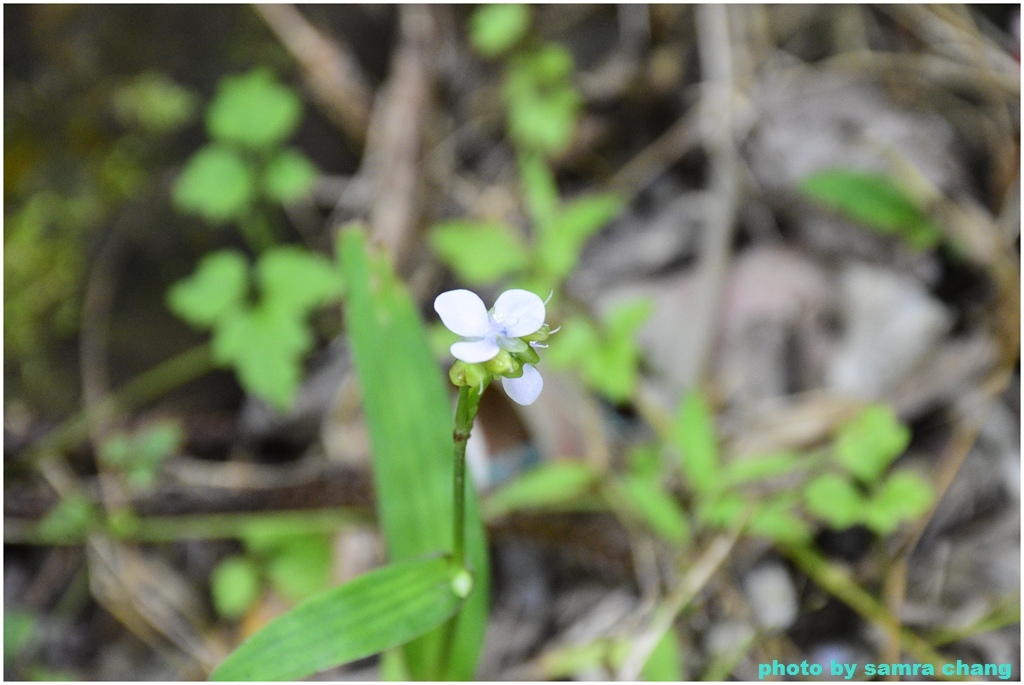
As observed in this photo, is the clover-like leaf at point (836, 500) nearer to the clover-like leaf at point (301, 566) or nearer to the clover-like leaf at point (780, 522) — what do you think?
the clover-like leaf at point (780, 522)

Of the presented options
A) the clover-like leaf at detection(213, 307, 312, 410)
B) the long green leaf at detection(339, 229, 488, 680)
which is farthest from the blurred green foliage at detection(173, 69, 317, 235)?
the long green leaf at detection(339, 229, 488, 680)

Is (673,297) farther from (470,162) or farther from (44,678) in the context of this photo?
(44,678)

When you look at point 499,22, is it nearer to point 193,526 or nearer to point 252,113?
point 252,113

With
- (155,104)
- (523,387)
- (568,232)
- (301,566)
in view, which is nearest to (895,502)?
(568,232)

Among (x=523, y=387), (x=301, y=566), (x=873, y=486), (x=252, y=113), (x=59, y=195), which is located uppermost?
(x=59, y=195)

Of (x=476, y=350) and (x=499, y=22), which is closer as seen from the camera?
(x=476, y=350)

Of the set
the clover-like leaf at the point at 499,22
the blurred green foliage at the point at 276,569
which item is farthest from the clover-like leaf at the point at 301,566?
the clover-like leaf at the point at 499,22
